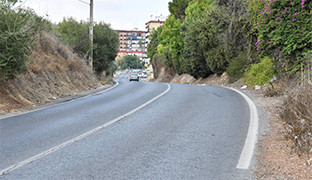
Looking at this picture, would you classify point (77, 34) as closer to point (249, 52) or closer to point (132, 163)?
point (249, 52)

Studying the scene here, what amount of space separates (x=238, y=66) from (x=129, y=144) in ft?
74.7

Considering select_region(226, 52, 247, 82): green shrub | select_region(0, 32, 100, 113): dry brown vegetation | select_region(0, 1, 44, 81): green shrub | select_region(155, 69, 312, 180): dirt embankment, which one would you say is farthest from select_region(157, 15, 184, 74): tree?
select_region(155, 69, 312, 180): dirt embankment

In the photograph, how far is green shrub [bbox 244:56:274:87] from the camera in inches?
857

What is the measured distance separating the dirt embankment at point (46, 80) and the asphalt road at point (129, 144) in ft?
7.28

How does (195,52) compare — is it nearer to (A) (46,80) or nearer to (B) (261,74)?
(B) (261,74)

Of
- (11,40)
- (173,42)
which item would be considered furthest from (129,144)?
(173,42)

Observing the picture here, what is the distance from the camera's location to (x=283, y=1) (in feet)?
54.1

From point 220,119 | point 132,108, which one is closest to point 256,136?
point 220,119

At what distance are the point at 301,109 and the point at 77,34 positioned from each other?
25.3 metres

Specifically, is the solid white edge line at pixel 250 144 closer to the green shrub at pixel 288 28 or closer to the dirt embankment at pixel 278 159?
the dirt embankment at pixel 278 159

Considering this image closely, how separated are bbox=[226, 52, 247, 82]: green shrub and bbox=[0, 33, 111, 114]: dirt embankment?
11229mm

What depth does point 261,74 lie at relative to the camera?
887 inches

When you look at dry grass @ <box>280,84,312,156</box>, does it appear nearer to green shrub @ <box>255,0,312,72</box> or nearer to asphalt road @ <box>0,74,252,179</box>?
asphalt road @ <box>0,74,252,179</box>

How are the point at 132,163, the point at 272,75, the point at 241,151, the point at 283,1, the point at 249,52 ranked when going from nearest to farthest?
the point at 132,163 < the point at 241,151 < the point at 283,1 < the point at 272,75 < the point at 249,52
